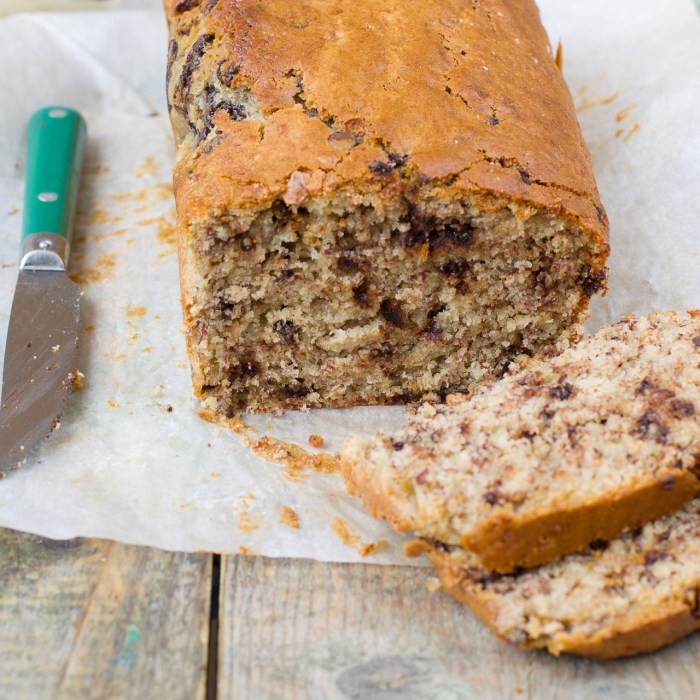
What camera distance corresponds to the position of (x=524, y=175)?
129 inches

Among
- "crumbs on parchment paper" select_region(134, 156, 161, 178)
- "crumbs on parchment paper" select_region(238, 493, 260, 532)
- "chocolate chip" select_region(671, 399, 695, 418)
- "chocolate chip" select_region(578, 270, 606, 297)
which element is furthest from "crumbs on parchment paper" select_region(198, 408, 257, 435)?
"crumbs on parchment paper" select_region(134, 156, 161, 178)

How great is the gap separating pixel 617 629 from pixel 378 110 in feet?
5.87

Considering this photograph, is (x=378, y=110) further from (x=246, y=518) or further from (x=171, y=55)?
(x=246, y=518)

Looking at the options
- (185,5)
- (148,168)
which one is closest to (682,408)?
(185,5)

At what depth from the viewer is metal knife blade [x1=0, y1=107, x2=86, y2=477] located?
332 cm

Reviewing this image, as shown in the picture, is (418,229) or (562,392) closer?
(562,392)

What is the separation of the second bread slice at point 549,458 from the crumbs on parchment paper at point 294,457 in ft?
0.89

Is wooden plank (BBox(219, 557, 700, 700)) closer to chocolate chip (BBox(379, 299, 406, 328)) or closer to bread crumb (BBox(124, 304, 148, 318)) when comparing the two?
chocolate chip (BBox(379, 299, 406, 328))

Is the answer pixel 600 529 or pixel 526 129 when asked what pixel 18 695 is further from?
pixel 526 129

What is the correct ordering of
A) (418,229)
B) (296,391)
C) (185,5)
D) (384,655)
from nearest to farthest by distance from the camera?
1. (384,655)
2. (418,229)
3. (296,391)
4. (185,5)

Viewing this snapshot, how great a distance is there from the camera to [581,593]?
2621 mm

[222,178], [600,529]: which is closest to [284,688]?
[600,529]

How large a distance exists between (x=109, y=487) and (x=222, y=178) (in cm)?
104

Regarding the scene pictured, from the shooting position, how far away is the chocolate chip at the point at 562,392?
3049mm
